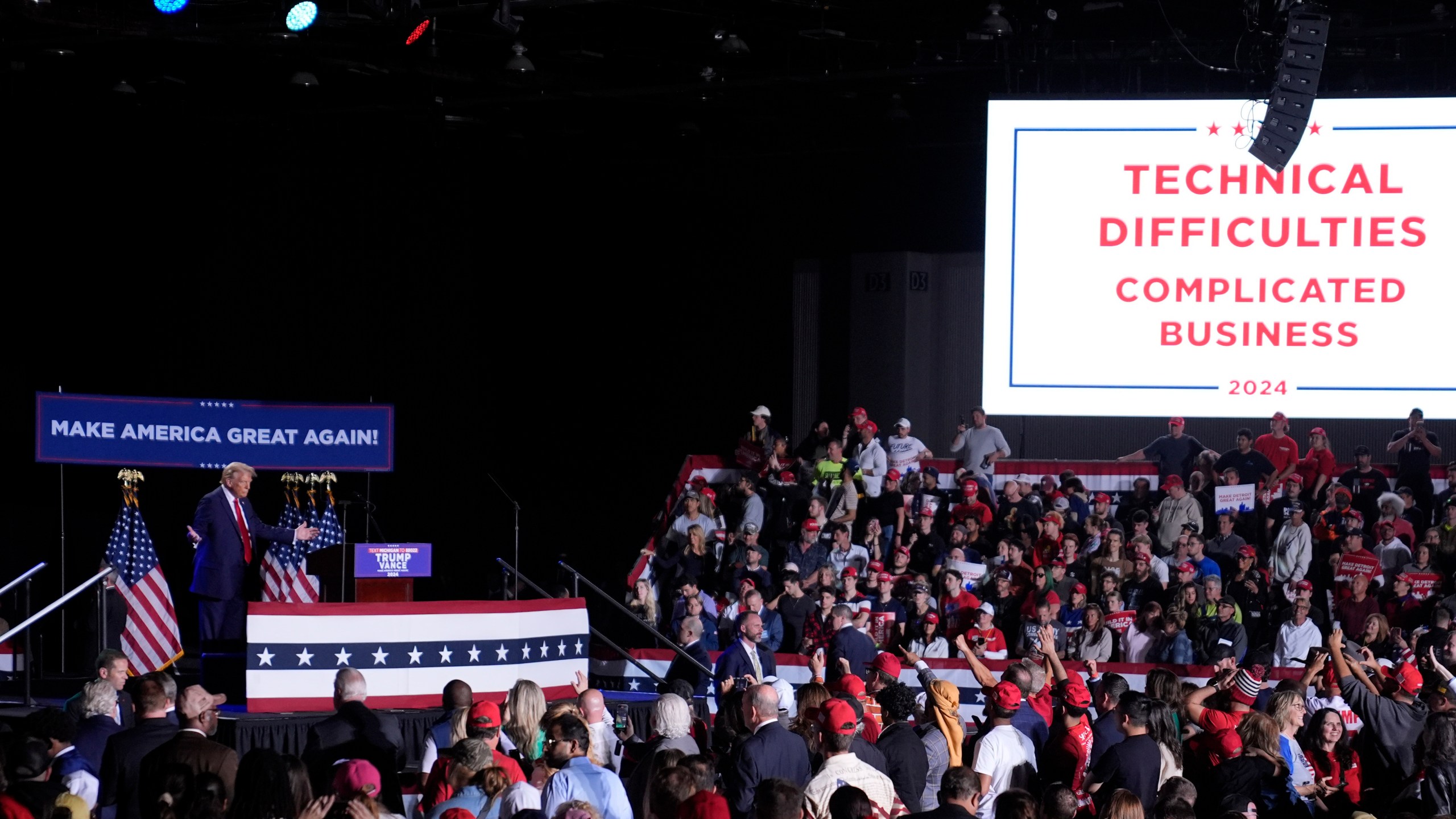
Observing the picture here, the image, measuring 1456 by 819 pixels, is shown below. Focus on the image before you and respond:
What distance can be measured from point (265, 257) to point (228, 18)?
6113mm

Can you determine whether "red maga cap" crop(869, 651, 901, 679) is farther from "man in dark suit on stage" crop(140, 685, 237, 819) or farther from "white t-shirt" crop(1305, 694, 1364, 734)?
"man in dark suit on stage" crop(140, 685, 237, 819)

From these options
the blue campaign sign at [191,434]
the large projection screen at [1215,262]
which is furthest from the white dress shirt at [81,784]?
the large projection screen at [1215,262]

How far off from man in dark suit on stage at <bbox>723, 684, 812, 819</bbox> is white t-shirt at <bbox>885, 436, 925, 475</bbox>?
11.4 metres

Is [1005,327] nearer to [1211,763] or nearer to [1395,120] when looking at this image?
[1395,120]

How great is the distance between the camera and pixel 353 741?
819cm

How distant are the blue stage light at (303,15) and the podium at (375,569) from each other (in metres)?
3.48

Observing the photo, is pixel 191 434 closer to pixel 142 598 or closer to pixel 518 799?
pixel 142 598

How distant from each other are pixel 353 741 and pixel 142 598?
490cm

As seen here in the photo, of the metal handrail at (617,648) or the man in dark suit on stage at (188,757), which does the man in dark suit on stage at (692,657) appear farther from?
the man in dark suit on stage at (188,757)

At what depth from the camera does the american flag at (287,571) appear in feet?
45.6

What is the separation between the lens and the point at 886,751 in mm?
8258

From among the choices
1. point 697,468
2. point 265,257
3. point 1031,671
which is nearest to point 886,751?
point 1031,671

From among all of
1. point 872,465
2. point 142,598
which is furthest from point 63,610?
point 872,465

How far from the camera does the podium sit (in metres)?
12.4
